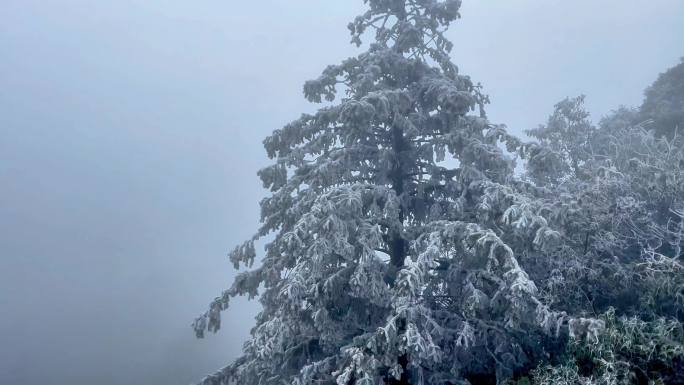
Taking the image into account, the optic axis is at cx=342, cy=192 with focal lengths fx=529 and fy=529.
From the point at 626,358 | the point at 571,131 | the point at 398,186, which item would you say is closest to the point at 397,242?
the point at 398,186

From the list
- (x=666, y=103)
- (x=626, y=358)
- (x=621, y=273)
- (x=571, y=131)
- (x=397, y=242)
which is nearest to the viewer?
(x=626, y=358)

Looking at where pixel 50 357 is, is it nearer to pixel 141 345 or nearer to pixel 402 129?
pixel 141 345

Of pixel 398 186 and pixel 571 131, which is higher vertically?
pixel 571 131

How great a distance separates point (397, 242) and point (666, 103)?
1758cm

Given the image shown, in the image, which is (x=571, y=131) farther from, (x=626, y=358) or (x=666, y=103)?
(x=626, y=358)

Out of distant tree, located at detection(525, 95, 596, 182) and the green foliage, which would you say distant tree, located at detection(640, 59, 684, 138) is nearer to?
distant tree, located at detection(525, 95, 596, 182)

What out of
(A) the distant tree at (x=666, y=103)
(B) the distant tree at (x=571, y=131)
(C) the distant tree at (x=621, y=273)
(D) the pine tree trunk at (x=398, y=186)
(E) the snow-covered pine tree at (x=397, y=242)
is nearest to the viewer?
(E) the snow-covered pine tree at (x=397, y=242)

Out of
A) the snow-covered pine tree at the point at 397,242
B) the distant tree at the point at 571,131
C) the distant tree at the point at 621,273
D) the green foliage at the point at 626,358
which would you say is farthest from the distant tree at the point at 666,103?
the green foliage at the point at 626,358

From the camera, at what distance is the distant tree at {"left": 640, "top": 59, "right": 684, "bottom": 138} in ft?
71.7

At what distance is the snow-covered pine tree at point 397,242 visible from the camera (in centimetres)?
924

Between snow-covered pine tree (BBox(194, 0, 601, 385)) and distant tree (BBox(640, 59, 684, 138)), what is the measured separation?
13137 millimetres

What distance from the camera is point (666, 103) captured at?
23.0 m

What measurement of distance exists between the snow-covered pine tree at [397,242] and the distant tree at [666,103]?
1314cm

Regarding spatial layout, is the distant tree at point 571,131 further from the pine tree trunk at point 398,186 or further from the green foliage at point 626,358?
the green foliage at point 626,358
